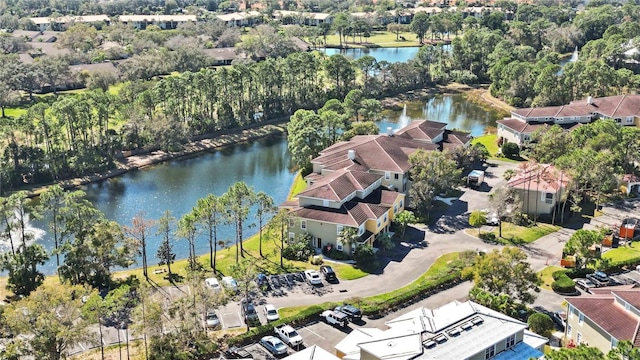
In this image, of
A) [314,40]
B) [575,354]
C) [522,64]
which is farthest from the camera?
[314,40]

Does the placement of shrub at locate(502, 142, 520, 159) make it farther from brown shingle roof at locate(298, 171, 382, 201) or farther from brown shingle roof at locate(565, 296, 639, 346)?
brown shingle roof at locate(565, 296, 639, 346)

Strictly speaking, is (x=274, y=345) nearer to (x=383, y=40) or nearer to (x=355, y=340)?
(x=355, y=340)

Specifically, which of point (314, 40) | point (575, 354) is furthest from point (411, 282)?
point (314, 40)

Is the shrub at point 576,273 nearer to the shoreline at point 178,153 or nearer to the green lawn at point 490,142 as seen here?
the green lawn at point 490,142

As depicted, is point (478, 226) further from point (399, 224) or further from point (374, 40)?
point (374, 40)

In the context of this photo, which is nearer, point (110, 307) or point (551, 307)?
point (110, 307)

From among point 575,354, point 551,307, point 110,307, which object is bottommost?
point 551,307

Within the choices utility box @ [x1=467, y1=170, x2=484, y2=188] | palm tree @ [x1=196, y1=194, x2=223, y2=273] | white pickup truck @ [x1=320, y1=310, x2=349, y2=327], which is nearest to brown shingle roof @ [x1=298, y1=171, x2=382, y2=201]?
palm tree @ [x1=196, y1=194, x2=223, y2=273]

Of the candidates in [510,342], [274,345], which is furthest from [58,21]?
[510,342]
